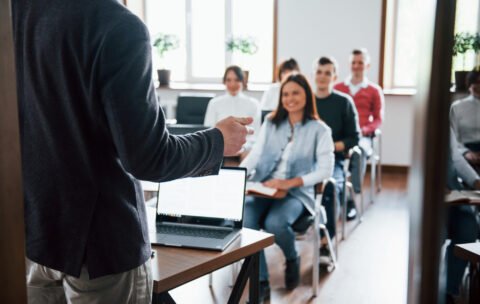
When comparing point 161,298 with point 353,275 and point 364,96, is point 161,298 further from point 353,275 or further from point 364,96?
point 364,96

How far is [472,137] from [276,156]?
2.08m

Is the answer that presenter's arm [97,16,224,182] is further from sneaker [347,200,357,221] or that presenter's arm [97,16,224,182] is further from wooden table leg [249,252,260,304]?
sneaker [347,200,357,221]

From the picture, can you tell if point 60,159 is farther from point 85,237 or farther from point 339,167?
point 339,167

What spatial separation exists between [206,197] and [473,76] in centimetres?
148

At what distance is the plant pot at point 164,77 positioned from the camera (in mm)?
7340

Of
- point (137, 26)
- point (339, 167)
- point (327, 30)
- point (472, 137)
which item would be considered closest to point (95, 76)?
point (137, 26)

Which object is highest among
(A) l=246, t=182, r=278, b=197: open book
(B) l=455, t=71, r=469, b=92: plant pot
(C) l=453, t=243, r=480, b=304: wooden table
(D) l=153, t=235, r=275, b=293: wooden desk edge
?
(B) l=455, t=71, r=469, b=92: plant pot

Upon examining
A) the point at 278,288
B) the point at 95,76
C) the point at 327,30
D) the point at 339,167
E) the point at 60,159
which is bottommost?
the point at 278,288

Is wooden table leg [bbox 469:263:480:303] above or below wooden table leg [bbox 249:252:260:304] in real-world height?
above

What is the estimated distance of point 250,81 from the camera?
739cm

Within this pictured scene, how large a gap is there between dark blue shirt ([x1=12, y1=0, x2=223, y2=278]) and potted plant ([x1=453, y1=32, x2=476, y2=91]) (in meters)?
0.57

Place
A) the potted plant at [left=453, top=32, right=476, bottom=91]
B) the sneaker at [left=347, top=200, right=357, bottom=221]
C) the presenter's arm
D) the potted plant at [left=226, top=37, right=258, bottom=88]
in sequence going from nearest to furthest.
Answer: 1. the potted plant at [left=453, top=32, right=476, bottom=91]
2. the presenter's arm
3. the sneaker at [left=347, top=200, right=357, bottom=221]
4. the potted plant at [left=226, top=37, right=258, bottom=88]

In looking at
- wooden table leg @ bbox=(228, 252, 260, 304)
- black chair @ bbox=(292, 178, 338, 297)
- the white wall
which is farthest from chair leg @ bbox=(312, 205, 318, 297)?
the white wall

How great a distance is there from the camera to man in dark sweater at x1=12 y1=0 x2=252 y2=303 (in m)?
1.01
